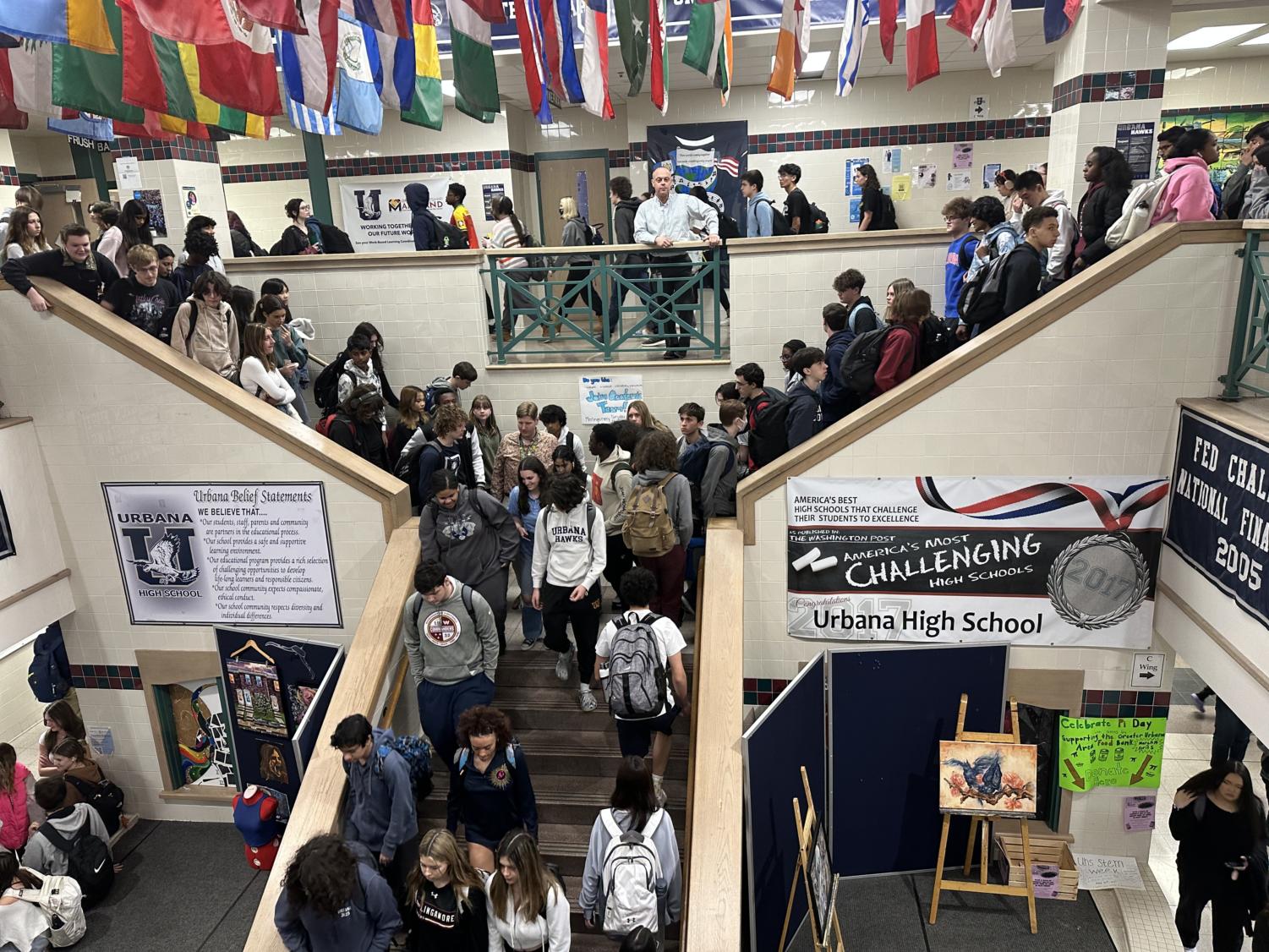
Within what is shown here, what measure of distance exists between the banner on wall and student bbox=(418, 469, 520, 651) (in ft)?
27.8

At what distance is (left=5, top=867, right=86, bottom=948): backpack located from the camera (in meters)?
6.14

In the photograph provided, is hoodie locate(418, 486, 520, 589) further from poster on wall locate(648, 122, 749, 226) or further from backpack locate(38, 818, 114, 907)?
poster on wall locate(648, 122, 749, 226)

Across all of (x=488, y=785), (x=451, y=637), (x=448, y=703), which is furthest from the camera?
(x=448, y=703)

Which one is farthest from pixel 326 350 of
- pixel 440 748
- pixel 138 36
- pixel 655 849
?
pixel 655 849

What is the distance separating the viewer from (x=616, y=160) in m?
13.8

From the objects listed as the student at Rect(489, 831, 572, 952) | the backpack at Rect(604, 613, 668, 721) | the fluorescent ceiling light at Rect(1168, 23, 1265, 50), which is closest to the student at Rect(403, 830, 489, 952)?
the student at Rect(489, 831, 572, 952)

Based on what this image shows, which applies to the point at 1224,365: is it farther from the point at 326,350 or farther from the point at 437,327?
the point at 326,350

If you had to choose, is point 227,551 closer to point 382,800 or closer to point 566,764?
point 382,800

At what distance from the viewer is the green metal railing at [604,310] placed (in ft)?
28.0

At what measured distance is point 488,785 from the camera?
4844mm

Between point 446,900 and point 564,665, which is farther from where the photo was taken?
point 564,665

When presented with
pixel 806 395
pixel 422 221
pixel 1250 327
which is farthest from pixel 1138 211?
pixel 422 221

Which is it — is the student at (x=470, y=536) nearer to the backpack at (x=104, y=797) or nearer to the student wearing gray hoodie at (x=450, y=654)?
the student wearing gray hoodie at (x=450, y=654)

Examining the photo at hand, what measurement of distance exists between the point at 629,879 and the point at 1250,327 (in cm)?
500
